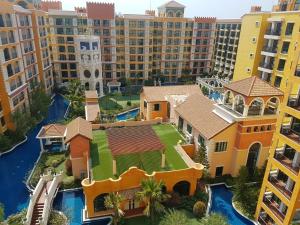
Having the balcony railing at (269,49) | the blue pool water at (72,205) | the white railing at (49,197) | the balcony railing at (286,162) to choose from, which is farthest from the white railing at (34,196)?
the balcony railing at (269,49)

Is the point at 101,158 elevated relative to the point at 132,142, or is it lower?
lower

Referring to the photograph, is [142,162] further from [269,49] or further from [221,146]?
[269,49]

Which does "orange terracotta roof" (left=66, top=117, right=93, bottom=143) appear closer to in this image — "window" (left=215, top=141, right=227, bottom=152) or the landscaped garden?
the landscaped garden

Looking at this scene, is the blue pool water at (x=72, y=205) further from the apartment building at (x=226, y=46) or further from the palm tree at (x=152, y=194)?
the apartment building at (x=226, y=46)

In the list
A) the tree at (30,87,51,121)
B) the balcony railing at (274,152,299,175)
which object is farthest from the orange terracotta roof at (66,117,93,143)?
the balcony railing at (274,152,299,175)

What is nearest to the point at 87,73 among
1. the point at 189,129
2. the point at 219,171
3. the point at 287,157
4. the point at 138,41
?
the point at 138,41
